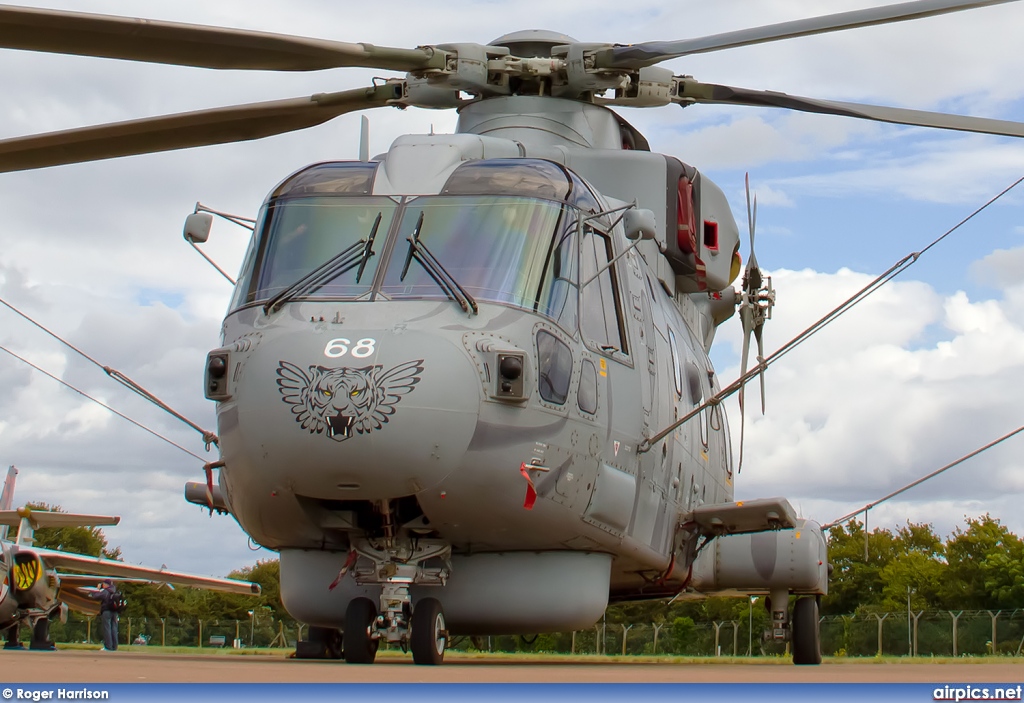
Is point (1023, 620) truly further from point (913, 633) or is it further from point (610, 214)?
point (610, 214)

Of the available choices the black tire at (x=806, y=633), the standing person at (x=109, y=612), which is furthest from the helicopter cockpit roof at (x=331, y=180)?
the standing person at (x=109, y=612)

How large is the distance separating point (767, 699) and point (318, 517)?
474 cm

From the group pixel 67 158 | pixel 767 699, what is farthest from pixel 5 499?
pixel 767 699

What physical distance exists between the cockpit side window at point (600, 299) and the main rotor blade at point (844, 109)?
247 centimetres

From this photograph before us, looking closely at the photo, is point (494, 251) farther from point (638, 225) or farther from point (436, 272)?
point (638, 225)

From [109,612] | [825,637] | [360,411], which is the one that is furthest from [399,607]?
[825,637]

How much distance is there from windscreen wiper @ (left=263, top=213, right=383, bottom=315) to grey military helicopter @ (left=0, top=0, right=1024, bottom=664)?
0.7 inches

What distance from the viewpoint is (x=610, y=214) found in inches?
422

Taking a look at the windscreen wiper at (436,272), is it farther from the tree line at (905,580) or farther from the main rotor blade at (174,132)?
the tree line at (905,580)

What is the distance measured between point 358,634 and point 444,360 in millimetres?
1954

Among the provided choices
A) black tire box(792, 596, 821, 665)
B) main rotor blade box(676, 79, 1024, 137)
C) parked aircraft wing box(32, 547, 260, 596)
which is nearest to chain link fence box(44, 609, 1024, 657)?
parked aircraft wing box(32, 547, 260, 596)

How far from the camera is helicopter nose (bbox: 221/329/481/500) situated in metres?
8.20

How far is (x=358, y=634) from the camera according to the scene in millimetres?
8977

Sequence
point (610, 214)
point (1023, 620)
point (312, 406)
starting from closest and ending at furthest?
point (312, 406) < point (610, 214) < point (1023, 620)
